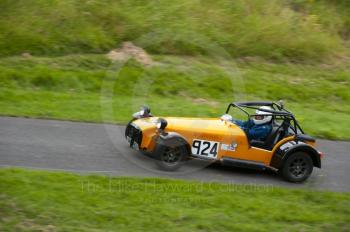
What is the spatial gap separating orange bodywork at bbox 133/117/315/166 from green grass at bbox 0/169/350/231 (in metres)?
0.77

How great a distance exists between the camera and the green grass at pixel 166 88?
1520 cm

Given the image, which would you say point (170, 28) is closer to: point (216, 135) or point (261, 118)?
point (261, 118)

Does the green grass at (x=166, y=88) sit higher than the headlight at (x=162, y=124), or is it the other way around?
the green grass at (x=166, y=88)

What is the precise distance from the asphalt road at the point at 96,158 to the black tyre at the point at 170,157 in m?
0.13

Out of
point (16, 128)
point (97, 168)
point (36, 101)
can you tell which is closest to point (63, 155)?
point (97, 168)

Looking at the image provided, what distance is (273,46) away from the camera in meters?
21.6

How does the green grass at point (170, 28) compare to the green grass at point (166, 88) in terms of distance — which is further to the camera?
the green grass at point (170, 28)

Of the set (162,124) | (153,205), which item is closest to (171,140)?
(162,124)

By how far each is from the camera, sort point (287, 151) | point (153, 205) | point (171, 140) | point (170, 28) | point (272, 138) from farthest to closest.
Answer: point (170, 28)
point (272, 138)
point (287, 151)
point (171, 140)
point (153, 205)

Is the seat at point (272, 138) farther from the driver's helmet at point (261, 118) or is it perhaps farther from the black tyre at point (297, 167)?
the black tyre at point (297, 167)

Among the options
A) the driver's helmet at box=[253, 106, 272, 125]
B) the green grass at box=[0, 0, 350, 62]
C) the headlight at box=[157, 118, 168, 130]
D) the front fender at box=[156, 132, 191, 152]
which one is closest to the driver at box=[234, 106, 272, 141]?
the driver's helmet at box=[253, 106, 272, 125]

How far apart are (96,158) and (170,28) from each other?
10.0 m

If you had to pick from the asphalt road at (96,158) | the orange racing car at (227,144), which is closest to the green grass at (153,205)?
the asphalt road at (96,158)

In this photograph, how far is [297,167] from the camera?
11625mm
